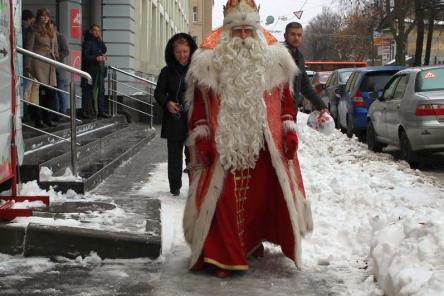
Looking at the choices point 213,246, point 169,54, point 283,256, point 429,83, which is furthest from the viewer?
point 429,83

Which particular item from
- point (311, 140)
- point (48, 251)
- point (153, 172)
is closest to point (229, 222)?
point (48, 251)

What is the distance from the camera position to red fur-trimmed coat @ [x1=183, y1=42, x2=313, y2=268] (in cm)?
468

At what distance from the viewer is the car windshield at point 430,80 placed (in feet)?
34.9

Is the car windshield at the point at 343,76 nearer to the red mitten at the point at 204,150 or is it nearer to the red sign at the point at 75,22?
the red sign at the point at 75,22

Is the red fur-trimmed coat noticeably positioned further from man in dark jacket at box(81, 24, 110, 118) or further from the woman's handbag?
man in dark jacket at box(81, 24, 110, 118)

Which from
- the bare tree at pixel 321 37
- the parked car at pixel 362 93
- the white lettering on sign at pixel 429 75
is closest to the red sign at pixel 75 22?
the parked car at pixel 362 93

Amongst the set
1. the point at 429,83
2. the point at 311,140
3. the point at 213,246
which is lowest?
the point at 311,140

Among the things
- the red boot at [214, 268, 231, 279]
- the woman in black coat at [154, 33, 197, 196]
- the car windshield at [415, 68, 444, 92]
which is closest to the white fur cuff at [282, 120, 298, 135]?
the red boot at [214, 268, 231, 279]

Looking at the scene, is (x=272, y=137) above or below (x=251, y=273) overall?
above

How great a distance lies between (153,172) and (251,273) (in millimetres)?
4666

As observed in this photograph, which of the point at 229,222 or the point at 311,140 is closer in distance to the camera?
the point at 229,222

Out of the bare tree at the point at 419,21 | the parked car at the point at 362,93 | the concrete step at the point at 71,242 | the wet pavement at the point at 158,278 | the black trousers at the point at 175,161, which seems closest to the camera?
the wet pavement at the point at 158,278

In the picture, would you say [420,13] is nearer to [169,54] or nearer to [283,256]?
[169,54]

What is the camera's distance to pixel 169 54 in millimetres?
7203
